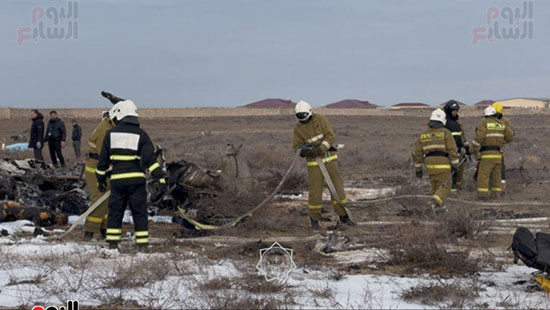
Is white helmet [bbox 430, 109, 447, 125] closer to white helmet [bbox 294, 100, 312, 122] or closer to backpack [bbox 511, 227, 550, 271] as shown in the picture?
white helmet [bbox 294, 100, 312, 122]

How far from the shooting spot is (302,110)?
33.8 ft

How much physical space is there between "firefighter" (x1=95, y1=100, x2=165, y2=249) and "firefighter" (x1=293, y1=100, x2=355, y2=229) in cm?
276

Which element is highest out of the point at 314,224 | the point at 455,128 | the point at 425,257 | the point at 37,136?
the point at 455,128

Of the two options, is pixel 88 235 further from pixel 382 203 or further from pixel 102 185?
pixel 382 203

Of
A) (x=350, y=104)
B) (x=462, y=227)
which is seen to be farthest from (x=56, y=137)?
(x=350, y=104)

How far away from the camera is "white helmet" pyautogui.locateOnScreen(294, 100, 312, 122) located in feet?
33.7

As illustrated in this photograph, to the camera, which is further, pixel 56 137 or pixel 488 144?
pixel 56 137

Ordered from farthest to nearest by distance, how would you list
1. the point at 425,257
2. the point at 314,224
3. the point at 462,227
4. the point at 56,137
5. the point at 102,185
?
the point at 56,137 < the point at 314,224 < the point at 462,227 < the point at 102,185 < the point at 425,257

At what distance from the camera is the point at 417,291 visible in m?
6.00

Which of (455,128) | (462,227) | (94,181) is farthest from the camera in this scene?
(455,128)

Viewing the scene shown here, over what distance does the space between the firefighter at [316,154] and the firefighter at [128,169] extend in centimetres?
276

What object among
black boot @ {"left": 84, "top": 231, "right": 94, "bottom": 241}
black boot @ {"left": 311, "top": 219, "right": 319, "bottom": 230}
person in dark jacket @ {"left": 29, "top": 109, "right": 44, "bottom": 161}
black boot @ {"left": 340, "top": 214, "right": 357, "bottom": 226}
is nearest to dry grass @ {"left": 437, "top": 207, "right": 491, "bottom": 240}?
black boot @ {"left": 340, "top": 214, "right": 357, "bottom": 226}

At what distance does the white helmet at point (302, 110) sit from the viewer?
1028cm

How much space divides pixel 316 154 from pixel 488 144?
4352mm
